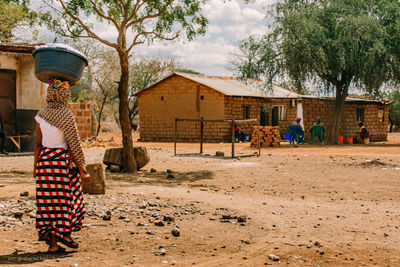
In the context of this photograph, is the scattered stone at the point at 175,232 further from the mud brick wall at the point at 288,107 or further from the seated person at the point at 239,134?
the mud brick wall at the point at 288,107

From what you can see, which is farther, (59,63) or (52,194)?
(59,63)

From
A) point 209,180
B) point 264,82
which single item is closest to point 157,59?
point 264,82

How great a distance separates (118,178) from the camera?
964 cm

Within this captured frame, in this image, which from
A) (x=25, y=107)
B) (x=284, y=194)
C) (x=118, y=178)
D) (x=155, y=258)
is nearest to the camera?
(x=155, y=258)

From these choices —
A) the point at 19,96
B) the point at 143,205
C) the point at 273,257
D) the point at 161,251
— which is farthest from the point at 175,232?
the point at 19,96

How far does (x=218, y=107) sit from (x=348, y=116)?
945 cm

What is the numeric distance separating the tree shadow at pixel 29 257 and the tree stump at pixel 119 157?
6639mm

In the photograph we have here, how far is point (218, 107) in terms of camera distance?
2336 cm

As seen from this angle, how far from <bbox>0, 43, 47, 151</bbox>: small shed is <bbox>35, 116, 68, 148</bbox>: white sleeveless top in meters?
11.2

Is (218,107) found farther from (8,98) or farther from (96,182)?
(96,182)

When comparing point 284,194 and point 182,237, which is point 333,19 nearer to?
point 284,194

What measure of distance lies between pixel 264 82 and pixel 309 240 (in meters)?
18.9

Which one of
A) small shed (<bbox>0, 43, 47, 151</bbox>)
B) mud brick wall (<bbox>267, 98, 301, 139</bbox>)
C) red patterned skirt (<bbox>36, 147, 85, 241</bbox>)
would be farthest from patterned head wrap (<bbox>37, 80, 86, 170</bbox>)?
mud brick wall (<bbox>267, 98, 301, 139</bbox>)

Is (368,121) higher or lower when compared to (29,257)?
higher
